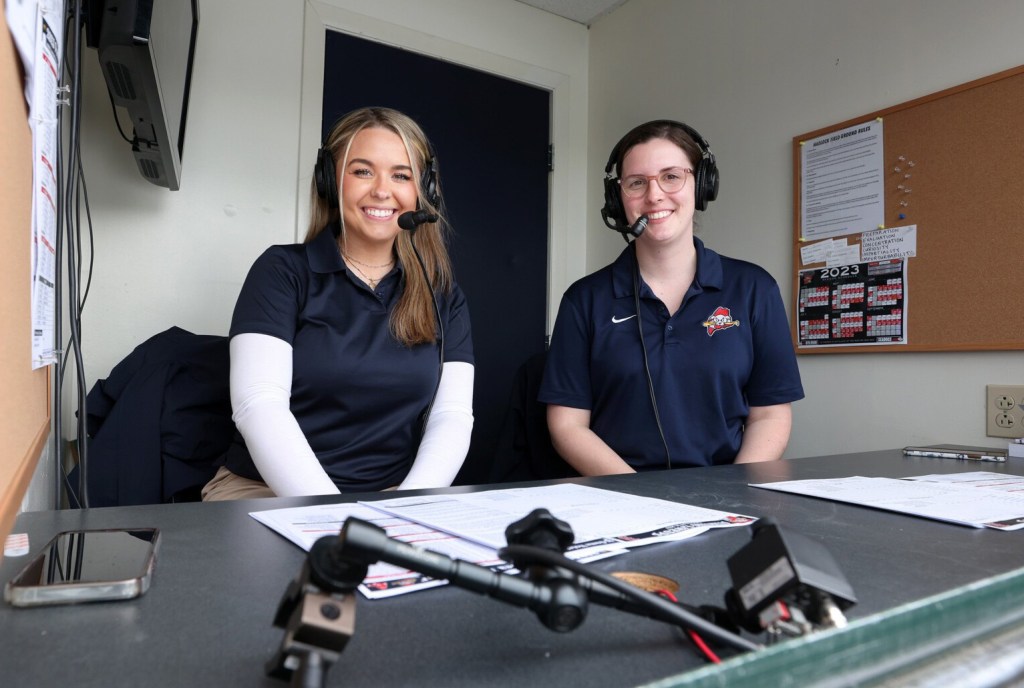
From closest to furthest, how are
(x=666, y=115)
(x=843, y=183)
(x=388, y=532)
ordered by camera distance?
(x=388, y=532), (x=843, y=183), (x=666, y=115)

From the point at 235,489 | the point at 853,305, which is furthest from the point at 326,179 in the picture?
the point at 853,305

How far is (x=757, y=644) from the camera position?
0.35 meters

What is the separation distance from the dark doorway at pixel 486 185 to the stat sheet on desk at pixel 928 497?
5.65 feet

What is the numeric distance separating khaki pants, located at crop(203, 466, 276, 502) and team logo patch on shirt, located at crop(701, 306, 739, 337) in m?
0.92

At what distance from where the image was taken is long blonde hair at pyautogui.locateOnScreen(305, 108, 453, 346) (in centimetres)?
137

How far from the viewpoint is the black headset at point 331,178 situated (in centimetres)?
139

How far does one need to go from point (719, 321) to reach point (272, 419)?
92 centimetres

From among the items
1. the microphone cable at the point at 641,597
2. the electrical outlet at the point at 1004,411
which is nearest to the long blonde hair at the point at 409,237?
the microphone cable at the point at 641,597

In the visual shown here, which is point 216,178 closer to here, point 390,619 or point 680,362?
point 680,362

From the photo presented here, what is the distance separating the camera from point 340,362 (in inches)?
50.3

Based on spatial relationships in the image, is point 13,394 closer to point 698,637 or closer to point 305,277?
point 698,637

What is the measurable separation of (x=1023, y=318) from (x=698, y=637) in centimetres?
169

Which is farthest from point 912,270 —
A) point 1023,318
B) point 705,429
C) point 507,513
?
point 507,513

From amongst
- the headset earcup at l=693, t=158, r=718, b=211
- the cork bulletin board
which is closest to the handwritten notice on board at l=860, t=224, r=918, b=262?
the cork bulletin board
